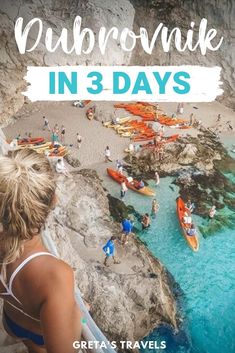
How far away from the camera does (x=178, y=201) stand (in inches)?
444

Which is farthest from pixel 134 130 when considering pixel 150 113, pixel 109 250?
pixel 109 250

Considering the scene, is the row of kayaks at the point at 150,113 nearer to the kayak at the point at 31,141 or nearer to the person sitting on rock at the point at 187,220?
the kayak at the point at 31,141

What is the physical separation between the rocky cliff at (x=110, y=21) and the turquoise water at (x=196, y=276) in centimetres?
497

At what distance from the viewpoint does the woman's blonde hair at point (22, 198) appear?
3.96 feet

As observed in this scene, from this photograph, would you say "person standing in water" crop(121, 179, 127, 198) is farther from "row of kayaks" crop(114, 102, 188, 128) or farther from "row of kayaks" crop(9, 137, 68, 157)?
"row of kayaks" crop(114, 102, 188, 128)

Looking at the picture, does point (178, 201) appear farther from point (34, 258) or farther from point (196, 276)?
point (34, 258)

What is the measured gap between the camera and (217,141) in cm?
1490

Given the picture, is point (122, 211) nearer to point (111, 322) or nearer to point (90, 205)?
point (90, 205)

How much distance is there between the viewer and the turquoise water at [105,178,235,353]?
7.40 meters

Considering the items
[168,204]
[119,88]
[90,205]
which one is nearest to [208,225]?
[168,204]

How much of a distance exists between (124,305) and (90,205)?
11.2ft

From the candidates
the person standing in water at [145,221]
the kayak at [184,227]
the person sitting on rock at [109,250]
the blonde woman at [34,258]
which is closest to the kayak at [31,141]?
the person standing in water at [145,221]

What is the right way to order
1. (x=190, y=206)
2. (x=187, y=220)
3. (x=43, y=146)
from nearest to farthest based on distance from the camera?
(x=187, y=220), (x=190, y=206), (x=43, y=146)

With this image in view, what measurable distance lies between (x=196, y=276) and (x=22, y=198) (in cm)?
841
